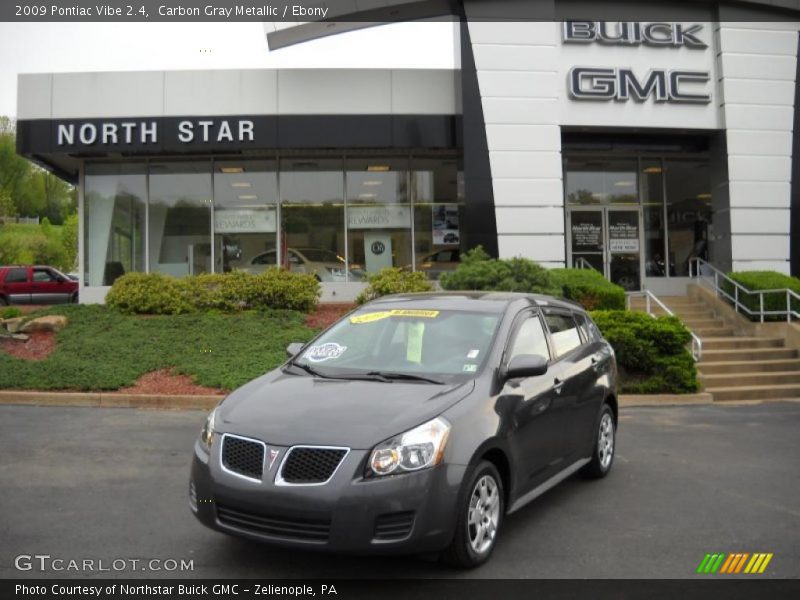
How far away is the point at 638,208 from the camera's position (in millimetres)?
19828

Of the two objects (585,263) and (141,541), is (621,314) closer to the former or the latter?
(585,263)

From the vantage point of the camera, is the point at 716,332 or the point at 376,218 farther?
the point at 376,218

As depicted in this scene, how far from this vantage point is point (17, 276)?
995 inches

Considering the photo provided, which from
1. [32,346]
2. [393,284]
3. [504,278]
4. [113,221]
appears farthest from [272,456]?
[113,221]

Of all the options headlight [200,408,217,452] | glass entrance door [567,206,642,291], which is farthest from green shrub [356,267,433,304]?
headlight [200,408,217,452]

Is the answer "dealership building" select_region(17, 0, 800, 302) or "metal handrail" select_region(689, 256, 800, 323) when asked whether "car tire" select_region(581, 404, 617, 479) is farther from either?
"dealership building" select_region(17, 0, 800, 302)

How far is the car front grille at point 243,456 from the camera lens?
400cm

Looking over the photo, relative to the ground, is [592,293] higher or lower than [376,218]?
lower

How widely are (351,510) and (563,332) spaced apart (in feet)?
9.73

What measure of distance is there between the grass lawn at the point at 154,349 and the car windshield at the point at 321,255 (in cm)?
372

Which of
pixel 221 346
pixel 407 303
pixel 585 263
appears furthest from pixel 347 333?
pixel 585 263

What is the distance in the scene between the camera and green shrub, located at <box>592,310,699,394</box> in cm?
1148

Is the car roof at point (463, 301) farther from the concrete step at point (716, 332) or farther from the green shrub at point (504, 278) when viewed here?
the concrete step at point (716, 332)

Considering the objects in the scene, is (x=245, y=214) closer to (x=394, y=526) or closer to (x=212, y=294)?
(x=212, y=294)
